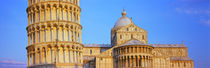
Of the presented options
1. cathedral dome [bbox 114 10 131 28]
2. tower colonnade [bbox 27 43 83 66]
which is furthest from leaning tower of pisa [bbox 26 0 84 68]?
cathedral dome [bbox 114 10 131 28]

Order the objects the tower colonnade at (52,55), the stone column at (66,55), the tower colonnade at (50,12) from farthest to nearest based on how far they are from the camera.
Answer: the tower colonnade at (50,12)
the stone column at (66,55)
the tower colonnade at (52,55)

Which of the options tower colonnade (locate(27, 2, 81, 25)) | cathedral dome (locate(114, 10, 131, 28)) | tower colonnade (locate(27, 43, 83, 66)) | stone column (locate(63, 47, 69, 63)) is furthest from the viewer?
cathedral dome (locate(114, 10, 131, 28))

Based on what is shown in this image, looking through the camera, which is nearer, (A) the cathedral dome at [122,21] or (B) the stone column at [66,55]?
(B) the stone column at [66,55]

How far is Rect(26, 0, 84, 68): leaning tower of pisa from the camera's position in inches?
1866

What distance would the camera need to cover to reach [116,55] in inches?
3034

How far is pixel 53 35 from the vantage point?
1902 inches

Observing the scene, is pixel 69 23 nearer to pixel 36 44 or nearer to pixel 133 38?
pixel 36 44

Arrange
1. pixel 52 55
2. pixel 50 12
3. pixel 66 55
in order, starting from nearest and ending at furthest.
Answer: pixel 52 55
pixel 66 55
pixel 50 12

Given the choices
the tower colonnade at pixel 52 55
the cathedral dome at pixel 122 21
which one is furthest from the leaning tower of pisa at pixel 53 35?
the cathedral dome at pixel 122 21

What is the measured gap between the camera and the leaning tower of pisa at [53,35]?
4741 centimetres

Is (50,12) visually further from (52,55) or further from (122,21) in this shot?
(122,21)

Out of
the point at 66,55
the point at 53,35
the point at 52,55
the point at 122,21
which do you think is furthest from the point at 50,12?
the point at 122,21

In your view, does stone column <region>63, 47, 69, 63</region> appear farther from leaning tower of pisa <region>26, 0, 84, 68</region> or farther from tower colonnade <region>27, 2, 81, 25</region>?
tower colonnade <region>27, 2, 81, 25</region>

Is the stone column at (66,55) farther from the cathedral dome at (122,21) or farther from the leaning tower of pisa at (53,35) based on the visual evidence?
the cathedral dome at (122,21)
